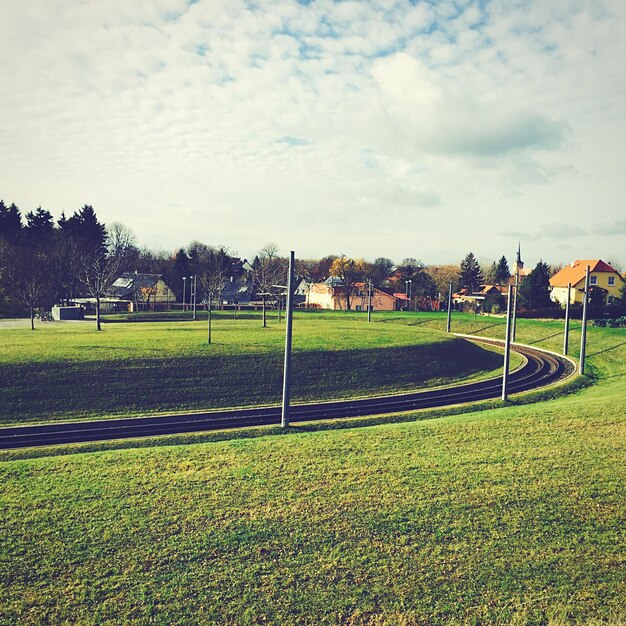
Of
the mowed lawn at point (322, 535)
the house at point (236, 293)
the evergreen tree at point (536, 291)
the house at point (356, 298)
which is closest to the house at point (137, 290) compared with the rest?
the house at point (236, 293)

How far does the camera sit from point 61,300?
87500 mm

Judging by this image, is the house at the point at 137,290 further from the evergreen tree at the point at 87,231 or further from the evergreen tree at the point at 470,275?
the evergreen tree at the point at 470,275

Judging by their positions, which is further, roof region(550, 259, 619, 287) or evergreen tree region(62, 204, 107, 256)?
evergreen tree region(62, 204, 107, 256)

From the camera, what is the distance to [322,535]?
1211 centimetres

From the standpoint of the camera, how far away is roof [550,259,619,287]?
3172 inches

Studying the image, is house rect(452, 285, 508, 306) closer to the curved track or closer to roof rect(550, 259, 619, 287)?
roof rect(550, 259, 619, 287)

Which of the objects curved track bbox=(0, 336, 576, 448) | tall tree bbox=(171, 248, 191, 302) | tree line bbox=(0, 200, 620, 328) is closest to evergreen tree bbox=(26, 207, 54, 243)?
tree line bbox=(0, 200, 620, 328)

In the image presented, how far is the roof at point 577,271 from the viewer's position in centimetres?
8056

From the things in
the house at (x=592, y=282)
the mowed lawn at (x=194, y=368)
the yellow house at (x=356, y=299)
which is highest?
the house at (x=592, y=282)

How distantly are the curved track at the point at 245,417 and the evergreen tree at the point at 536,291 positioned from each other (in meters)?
36.6

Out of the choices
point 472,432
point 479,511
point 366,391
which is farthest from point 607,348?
point 479,511

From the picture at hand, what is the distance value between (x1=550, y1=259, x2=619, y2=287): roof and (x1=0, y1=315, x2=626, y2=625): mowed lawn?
72175 millimetres

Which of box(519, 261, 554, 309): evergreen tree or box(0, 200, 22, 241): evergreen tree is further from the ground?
box(0, 200, 22, 241): evergreen tree

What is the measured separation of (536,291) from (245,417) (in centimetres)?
6064
